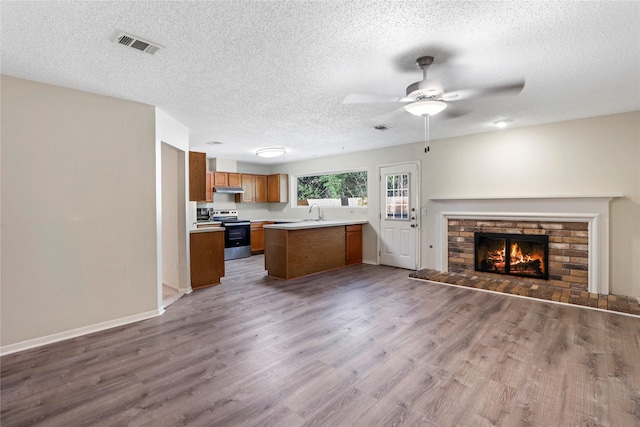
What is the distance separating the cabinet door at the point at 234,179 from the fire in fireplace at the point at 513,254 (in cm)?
560

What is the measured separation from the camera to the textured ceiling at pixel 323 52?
1881 millimetres

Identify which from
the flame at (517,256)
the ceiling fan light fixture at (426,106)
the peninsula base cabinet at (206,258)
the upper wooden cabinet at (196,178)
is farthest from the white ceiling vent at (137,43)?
the flame at (517,256)

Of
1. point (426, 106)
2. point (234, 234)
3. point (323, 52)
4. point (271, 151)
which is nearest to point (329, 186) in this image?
point (271, 151)

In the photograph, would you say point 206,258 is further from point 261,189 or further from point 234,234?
point 261,189

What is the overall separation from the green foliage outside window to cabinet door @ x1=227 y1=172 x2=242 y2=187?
64.0 inches

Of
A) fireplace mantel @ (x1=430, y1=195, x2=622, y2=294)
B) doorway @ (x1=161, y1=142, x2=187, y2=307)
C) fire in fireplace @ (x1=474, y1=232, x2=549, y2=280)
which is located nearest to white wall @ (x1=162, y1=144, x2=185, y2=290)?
doorway @ (x1=161, y1=142, x2=187, y2=307)

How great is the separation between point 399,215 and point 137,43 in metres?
5.12

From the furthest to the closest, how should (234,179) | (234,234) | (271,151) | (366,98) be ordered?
(234,179)
(234,234)
(271,151)
(366,98)

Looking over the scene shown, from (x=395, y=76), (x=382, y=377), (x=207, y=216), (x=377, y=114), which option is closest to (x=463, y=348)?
(x=382, y=377)

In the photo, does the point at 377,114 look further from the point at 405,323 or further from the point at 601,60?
the point at 405,323

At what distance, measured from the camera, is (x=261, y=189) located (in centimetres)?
844

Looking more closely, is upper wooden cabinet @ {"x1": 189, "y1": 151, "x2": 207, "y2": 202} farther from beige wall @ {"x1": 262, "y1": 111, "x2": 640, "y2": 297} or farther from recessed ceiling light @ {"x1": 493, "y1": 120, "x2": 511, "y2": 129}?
recessed ceiling light @ {"x1": 493, "y1": 120, "x2": 511, "y2": 129}

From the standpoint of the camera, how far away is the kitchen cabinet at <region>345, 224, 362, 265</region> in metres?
6.31

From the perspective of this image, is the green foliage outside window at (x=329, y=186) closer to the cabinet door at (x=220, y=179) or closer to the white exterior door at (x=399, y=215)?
the white exterior door at (x=399, y=215)
